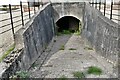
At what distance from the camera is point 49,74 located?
6.72 m

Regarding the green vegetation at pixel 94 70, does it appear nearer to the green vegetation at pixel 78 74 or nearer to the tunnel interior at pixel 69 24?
the green vegetation at pixel 78 74

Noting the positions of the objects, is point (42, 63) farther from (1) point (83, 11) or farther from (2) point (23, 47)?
(1) point (83, 11)

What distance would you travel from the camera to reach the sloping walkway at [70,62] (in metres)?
6.80

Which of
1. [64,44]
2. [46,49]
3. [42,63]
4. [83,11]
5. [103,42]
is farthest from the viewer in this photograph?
[83,11]

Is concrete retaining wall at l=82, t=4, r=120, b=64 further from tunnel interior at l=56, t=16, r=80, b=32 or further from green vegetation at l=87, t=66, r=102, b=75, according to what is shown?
tunnel interior at l=56, t=16, r=80, b=32

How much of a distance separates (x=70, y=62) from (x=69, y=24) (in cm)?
772

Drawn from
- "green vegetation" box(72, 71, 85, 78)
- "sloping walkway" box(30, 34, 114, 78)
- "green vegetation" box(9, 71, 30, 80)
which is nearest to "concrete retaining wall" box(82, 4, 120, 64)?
"sloping walkway" box(30, 34, 114, 78)

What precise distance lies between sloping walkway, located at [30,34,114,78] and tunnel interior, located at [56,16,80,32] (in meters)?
4.34

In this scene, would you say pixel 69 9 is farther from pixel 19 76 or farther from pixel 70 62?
pixel 19 76

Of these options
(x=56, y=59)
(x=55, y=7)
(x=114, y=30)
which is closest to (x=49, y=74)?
(x=56, y=59)

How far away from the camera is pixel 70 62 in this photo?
7.97 metres

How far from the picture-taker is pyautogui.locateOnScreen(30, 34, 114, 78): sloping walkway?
6797 mm

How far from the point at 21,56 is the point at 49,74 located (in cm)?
111

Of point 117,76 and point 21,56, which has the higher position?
point 21,56
